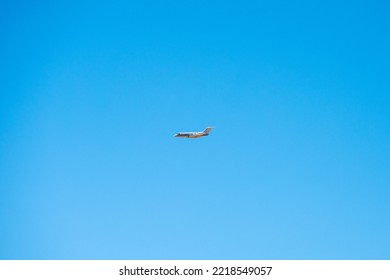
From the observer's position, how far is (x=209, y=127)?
84188mm

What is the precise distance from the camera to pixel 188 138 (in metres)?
85.1
